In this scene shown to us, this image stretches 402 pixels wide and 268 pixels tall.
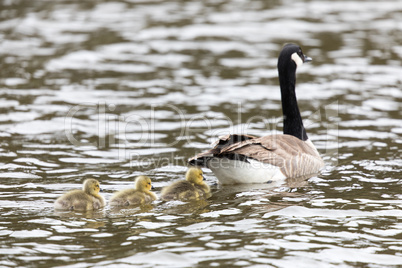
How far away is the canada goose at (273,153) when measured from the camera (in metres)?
8.72

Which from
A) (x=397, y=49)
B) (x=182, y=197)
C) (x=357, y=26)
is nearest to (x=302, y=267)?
(x=182, y=197)

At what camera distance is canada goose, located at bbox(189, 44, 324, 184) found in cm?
872

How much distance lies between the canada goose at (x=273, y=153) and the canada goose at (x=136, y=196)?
884 mm

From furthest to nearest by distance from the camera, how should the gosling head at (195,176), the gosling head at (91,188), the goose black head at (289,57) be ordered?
the goose black head at (289,57)
the gosling head at (195,176)
the gosling head at (91,188)

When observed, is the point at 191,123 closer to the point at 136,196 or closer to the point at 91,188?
the point at 136,196

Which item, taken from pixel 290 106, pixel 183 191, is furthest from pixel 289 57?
pixel 183 191

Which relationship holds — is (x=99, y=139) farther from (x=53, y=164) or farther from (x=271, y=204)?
(x=271, y=204)

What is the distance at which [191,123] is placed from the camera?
41.9 feet

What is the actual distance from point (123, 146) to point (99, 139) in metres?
0.63

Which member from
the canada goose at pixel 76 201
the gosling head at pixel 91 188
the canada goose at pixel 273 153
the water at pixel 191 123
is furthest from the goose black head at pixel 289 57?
the canada goose at pixel 76 201

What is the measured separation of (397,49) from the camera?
58.1 feet

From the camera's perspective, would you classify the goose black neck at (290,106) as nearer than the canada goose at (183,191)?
No

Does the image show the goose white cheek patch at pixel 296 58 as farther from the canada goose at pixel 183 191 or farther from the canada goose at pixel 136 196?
the canada goose at pixel 136 196

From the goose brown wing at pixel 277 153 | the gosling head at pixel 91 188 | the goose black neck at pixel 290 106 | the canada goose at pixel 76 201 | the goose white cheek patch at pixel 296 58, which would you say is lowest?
the canada goose at pixel 76 201
